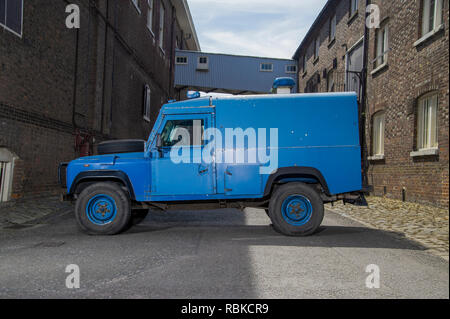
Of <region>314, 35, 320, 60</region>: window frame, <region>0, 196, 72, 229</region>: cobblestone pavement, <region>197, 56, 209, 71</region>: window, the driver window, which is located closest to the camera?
the driver window

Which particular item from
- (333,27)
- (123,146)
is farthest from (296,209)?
(333,27)

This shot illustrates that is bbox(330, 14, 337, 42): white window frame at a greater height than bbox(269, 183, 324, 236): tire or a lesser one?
greater

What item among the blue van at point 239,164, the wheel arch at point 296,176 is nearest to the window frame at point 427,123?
the blue van at point 239,164

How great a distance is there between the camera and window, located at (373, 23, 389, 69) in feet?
42.3

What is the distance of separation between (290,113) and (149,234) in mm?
3032

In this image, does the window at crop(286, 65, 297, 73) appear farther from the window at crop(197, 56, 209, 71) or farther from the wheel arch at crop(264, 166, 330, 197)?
the wheel arch at crop(264, 166, 330, 197)

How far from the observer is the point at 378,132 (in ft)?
43.2

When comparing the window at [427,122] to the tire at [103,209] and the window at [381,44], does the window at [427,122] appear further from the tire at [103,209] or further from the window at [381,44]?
the tire at [103,209]

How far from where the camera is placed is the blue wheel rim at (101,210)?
19.3 ft

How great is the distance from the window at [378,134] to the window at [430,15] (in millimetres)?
3382

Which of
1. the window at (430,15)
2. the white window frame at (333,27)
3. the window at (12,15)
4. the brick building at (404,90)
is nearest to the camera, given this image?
the window at (12,15)

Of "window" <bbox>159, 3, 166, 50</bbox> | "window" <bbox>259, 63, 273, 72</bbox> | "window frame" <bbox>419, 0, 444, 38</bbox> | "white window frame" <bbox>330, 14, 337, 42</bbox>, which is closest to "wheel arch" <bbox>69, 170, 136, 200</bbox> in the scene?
"window frame" <bbox>419, 0, 444, 38</bbox>

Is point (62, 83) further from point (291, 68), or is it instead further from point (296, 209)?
point (291, 68)
